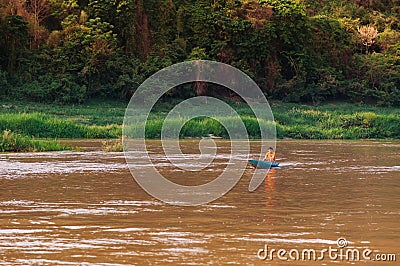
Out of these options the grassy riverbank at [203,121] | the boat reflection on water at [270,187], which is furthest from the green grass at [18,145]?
the boat reflection on water at [270,187]

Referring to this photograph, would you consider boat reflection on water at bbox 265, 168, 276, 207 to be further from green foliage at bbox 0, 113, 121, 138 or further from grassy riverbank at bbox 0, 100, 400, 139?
grassy riverbank at bbox 0, 100, 400, 139

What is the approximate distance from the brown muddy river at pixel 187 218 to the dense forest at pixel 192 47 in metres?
20.2

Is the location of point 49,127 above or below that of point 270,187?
below

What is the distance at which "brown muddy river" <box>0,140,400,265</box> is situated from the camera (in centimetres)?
859

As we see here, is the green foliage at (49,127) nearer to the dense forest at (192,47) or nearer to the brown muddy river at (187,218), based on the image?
the dense forest at (192,47)

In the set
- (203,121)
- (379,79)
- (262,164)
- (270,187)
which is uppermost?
(379,79)

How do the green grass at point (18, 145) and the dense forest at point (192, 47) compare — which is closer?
the green grass at point (18, 145)

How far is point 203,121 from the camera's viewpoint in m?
33.5

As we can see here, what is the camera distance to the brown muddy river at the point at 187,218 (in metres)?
8.59

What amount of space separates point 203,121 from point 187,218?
22.5 metres

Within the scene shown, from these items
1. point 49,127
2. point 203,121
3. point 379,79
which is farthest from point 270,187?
point 379,79

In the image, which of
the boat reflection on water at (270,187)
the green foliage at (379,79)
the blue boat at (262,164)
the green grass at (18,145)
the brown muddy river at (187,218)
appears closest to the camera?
the brown muddy river at (187,218)

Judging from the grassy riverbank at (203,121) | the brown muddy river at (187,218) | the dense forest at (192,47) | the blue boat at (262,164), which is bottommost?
the grassy riverbank at (203,121)

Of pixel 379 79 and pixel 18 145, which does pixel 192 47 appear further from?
pixel 18 145
